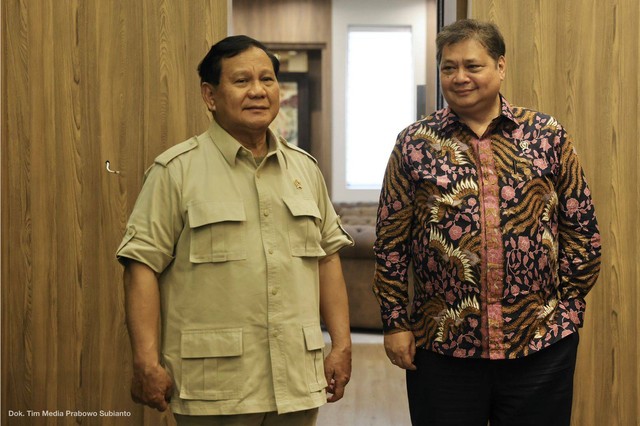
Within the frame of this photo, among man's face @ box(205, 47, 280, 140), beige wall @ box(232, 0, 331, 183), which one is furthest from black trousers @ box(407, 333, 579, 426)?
beige wall @ box(232, 0, 331, 183)

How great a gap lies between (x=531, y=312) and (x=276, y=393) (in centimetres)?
67

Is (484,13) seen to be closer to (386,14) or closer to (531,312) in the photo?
(531,312)

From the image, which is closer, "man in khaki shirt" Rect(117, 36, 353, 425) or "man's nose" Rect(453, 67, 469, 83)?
"man in khaki shirt" Rect(117, 36, 353, 425)

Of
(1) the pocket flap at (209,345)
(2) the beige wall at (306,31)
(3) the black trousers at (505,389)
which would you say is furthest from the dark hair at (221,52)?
(2) the beige wall at (306,31)

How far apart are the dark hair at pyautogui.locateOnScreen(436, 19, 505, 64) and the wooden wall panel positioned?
112 centimetres

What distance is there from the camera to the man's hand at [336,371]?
2.21 metres

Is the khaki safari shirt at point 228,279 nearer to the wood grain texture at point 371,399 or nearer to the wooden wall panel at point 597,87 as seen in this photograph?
the wooden wall panel at point 597,87

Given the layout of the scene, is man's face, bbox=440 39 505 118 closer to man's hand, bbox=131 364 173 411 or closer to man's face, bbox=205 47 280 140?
man's face, bbox=205 47 280 140

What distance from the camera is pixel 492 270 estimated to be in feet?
7.22

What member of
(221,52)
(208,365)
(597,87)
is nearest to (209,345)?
(208,365)

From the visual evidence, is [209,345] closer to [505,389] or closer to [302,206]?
[302,206]

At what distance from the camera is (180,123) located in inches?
135

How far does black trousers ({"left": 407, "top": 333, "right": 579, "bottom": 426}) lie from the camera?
222 centimetres

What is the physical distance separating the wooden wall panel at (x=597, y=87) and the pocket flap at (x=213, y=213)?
1.63 m
